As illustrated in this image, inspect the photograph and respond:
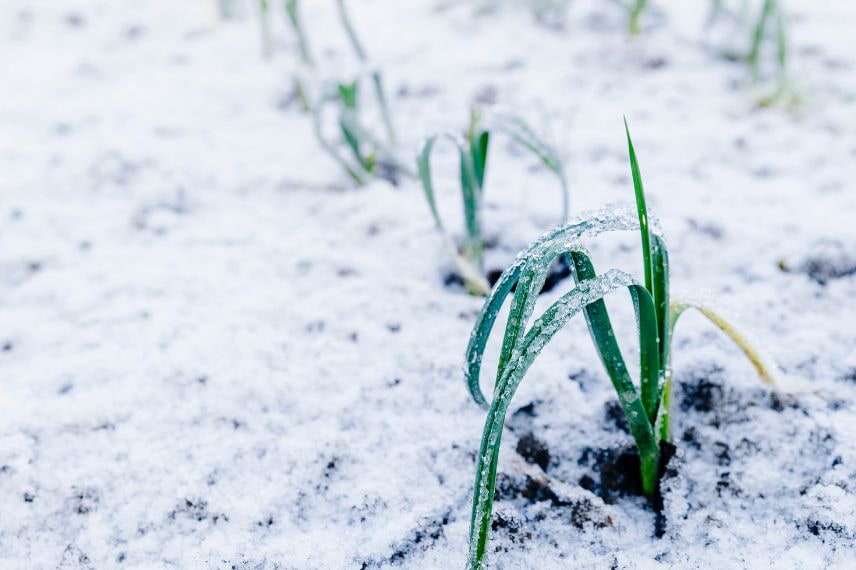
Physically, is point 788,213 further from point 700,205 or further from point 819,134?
point 819,134

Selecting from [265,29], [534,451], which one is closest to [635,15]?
[265,29]

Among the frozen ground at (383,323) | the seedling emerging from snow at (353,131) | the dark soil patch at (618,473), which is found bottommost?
the dark soil patch at (618,473)

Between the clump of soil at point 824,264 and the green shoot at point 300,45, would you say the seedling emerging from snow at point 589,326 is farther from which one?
the green shoot at point 300,45

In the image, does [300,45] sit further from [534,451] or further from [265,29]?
[534,451]

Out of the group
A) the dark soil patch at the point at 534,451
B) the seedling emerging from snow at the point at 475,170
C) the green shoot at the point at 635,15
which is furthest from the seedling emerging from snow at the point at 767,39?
the dark soil patch at the point at 534,451

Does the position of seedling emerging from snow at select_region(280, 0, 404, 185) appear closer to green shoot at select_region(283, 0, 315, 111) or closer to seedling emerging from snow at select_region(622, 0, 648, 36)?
green shoot at select_region(283, 0, 315, 111)

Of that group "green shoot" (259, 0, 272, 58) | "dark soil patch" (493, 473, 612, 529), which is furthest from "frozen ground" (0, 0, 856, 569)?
"green shoot" (259, 0, 272, 58)
